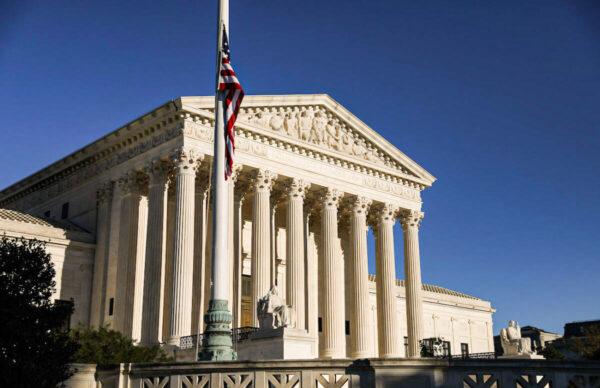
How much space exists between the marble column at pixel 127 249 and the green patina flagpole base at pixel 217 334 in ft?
84.5

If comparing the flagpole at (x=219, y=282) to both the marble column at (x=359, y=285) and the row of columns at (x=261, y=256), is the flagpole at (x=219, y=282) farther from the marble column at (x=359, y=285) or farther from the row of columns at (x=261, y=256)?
the marble column at (x=359, y=285)

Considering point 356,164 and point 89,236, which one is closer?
point 89,236

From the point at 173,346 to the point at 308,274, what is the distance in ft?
49.9

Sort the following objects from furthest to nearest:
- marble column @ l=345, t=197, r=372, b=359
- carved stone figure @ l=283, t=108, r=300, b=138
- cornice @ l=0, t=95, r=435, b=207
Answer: marble column @ l=345, t=197, r=372, b=359 < carved stone figure @ l=283, t=108, r=300, b=138 < cornice @ l=0, t=95, r=435, b=207

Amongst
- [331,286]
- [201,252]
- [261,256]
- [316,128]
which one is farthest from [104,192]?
[331,286]

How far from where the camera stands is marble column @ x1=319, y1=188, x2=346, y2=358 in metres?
46.7

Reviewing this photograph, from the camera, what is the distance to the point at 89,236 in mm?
47344

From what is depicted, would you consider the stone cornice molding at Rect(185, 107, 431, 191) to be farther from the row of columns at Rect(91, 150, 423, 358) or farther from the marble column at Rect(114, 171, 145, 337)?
the marble column at Rect(114, 171, 145, 337)

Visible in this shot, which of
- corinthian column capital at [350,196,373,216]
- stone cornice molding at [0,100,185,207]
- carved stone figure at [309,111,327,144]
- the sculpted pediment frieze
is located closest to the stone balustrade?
stone cornice molding at [0,100,185,207]

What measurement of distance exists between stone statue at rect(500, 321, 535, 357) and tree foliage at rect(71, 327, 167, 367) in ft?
69.2

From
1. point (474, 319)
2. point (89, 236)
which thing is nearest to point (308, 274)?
point (89, 236)

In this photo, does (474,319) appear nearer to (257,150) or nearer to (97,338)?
(257,150)

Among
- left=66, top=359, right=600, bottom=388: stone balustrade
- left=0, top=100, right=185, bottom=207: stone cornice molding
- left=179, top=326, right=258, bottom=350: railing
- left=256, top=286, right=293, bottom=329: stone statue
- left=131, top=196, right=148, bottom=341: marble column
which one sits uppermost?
left=0, top=100, right=185, bottom=207: stone cornice molding

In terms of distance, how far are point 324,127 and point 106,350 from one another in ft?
81.5
